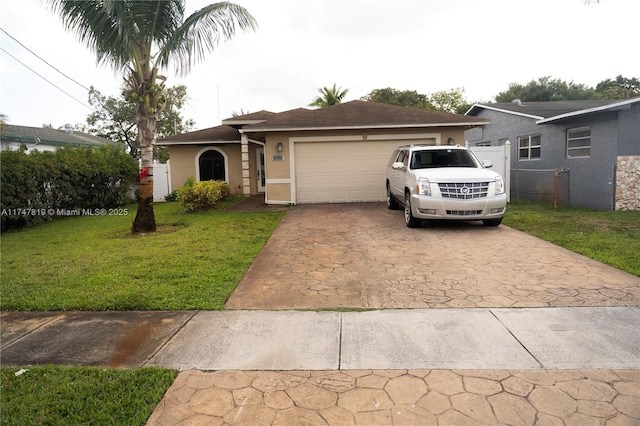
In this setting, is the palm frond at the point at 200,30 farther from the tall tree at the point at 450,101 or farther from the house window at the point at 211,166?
the tall tree at the point at 450,101

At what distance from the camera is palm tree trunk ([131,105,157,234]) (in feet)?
32.3

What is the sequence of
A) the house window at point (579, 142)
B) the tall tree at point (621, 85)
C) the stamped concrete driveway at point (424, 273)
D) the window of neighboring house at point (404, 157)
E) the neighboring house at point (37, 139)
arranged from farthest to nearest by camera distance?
the tall tree at point (621, 85) → the neighboring house at point (37, 139) → the house window at point (579, 142) → the window of neighboring house at point (404, 157) → the stamped concrete driveway at point (424, 273)

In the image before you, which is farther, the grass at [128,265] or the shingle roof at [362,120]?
the shingle roof at [362,120]

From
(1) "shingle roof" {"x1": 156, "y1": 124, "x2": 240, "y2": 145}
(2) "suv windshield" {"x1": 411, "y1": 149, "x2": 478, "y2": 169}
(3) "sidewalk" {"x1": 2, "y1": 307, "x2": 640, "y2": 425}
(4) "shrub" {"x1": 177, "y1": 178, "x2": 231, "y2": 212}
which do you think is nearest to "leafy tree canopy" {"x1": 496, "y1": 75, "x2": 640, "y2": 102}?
(1) "shingle roof" {"x1": 156, "y1": 124, "x2": 240, "y2": 145}

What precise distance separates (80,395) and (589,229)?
997 cm

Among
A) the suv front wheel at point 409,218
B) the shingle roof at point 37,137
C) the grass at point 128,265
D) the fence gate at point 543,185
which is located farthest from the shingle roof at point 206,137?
the fence gate at point 543,185

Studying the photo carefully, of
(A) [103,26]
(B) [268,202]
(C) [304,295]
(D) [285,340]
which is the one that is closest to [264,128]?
(B) [268,202]

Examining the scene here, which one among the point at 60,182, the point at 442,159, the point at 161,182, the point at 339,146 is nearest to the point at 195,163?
the point at 161,182

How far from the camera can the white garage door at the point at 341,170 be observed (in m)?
14.4

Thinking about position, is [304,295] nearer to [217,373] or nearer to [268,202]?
[217,373]

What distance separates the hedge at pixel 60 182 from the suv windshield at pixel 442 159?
1074 centimetres

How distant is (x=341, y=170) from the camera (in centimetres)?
1450

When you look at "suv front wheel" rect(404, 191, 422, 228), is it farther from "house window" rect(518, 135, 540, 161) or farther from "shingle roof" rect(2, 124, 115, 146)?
→ "shingle roof" rect(2, 124, 115, 146)

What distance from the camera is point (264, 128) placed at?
13656mm
